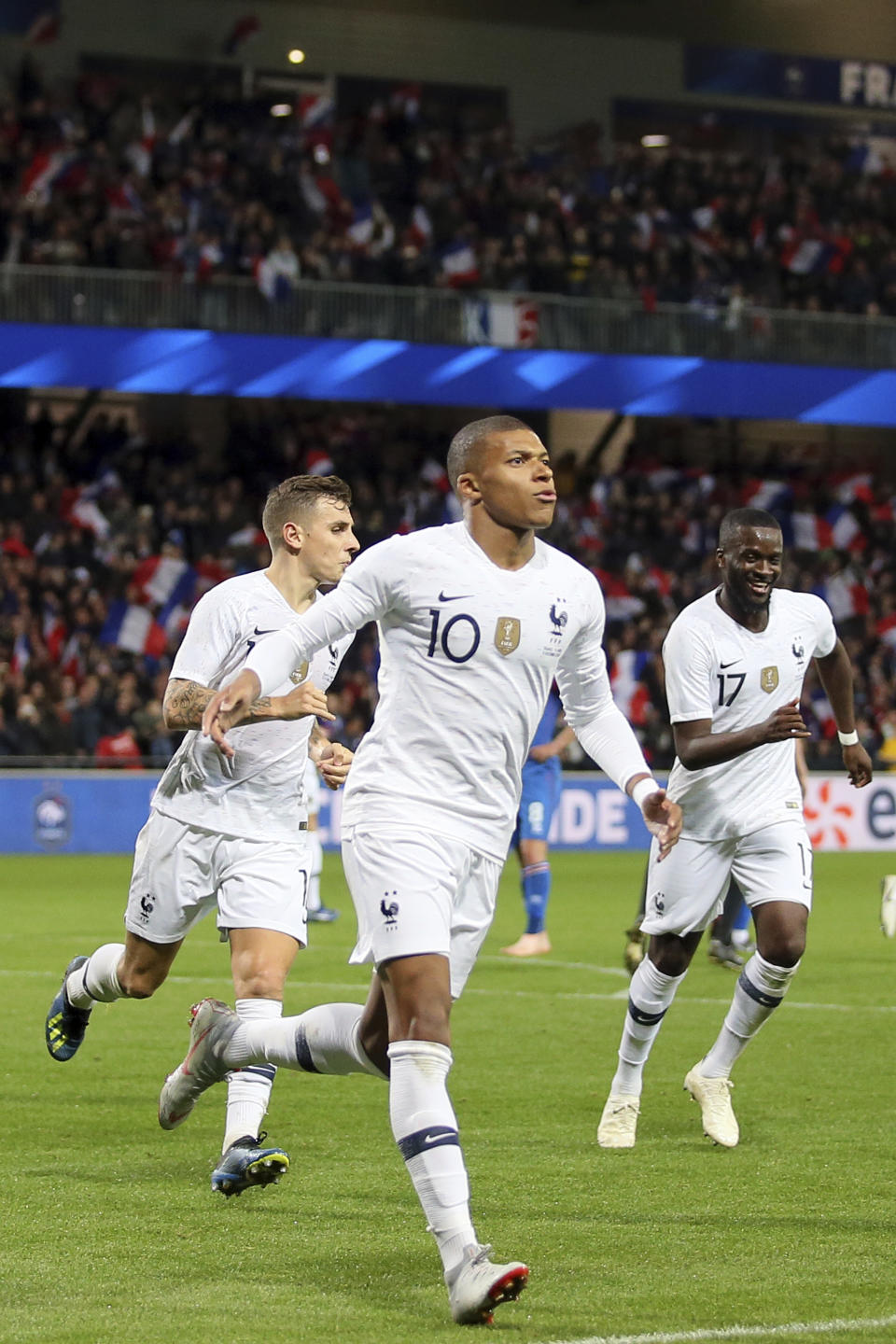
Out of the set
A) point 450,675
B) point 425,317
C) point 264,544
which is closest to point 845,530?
point 425,317

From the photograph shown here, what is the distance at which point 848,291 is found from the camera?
Result: 3241 centimetres

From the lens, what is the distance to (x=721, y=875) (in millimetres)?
7113

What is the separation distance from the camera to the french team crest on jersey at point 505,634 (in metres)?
5.00

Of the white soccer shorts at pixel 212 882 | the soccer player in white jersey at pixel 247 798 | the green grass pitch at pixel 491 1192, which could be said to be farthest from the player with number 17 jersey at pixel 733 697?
the white soccer shorts at pixel 212 882

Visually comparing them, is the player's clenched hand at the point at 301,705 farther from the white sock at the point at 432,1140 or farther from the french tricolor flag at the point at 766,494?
the french tricolor flag at the point at 766,494

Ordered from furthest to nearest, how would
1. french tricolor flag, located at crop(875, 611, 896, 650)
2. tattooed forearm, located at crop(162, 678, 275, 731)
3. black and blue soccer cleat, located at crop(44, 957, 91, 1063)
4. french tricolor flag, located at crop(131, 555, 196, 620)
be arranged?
french tricolor flag, located at crop(875, 611, 896, 650) → french tricolor flag, located at crop(131, 555, 196, 620) → black and blue soccer cleat, located at crop(44, 957, 91, 1063) → tattooed forearm, located at crop(162, 678, 275, 731)

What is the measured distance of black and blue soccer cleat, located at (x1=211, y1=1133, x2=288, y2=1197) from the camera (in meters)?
5.51

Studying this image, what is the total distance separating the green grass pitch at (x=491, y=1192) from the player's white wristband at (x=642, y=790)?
123 centimetres

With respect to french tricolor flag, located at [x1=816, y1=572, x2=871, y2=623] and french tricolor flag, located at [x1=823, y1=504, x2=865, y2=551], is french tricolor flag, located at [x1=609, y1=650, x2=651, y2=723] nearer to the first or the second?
french tricolor flag, located at [x1=816, y1=572, x2=871, y2=623]

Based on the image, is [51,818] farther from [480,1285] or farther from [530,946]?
[480,1285]

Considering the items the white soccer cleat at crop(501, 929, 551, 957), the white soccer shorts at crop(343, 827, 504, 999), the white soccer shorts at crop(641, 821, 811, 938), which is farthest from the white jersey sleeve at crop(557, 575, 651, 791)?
the white soccer cleat at crop(501, 929, 551, 957)

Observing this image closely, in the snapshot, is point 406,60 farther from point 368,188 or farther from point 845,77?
point 845,77

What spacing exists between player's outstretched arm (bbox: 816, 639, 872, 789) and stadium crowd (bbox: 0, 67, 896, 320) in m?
19.9

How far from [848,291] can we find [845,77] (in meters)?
7.49
